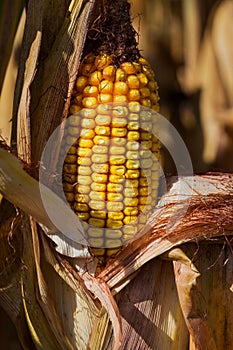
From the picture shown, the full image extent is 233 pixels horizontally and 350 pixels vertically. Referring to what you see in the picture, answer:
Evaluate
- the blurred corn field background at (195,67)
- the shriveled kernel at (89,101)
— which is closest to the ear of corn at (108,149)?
the shriveled kernel at (89,101)

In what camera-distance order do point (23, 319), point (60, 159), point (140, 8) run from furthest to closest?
point (140, 8) < point (23, 319) < point (60, 159)

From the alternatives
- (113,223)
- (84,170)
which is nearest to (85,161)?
(84,170)

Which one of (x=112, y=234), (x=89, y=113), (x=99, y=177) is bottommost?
(x=112, y=234)

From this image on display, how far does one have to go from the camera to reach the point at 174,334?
130 centimetres

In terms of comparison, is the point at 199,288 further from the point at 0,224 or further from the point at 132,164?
the point at 0,224

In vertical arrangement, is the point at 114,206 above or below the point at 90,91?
below

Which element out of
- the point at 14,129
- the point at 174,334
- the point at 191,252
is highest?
the point at 14,129

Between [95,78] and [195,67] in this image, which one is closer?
[95,78]

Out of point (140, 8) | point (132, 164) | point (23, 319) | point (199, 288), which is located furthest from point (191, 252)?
point (140, 8)

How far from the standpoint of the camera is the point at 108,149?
1234 mm

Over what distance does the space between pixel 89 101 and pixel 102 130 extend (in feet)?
0.18

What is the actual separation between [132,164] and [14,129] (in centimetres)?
25

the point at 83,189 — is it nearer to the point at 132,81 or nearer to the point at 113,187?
the point at 113,187

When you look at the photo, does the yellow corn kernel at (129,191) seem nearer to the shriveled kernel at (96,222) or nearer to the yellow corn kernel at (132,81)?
the shriveled kernel at (96,222)
